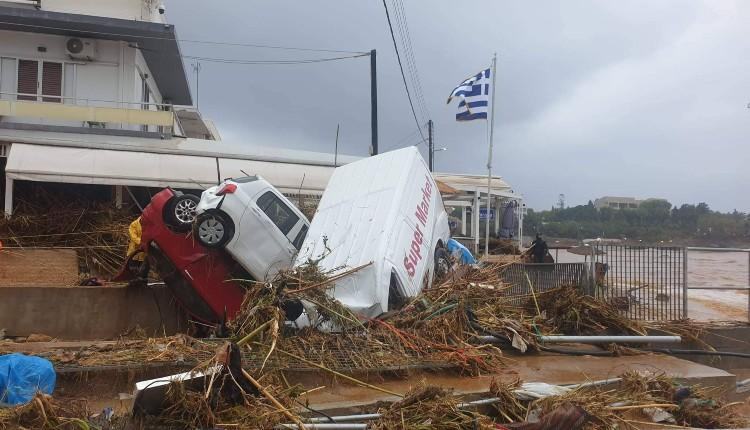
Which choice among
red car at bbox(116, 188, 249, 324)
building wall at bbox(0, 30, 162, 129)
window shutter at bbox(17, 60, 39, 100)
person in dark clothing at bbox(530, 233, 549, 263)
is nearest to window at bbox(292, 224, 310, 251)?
red car at bbox(116, 188, 249, 324)

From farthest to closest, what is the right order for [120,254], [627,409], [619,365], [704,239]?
[704,239], [120,254], [619,365], [627,409]

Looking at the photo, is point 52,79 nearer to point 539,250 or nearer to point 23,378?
point 539,250

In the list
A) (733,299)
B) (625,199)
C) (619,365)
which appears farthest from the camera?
(625,199)

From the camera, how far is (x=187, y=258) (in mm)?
8398

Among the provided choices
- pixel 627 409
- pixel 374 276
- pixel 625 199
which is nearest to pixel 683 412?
pixel 627 409

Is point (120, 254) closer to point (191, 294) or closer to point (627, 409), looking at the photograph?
point (191, 294)

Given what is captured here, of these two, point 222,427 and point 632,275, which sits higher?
point 632,275

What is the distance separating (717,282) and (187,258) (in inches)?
344

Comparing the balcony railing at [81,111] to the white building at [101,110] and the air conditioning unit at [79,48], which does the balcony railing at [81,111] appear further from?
the air conditioning unit at [79,48]

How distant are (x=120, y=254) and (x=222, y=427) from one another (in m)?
9.50

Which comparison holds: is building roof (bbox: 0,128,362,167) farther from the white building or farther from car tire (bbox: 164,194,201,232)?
car tire (bbox: 164,194,201,232)

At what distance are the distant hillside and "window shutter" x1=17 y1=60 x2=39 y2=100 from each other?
24.2m

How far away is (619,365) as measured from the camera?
665cm

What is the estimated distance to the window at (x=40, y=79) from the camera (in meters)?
16.7
